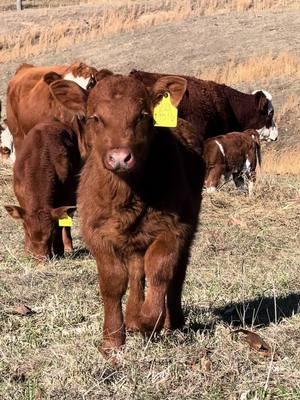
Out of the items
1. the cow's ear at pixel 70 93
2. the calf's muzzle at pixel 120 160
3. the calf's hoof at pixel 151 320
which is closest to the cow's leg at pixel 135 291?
the calf's hoof at pixel 151 320

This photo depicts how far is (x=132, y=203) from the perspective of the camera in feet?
14.6

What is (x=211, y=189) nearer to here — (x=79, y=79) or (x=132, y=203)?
(x=79, y=79)

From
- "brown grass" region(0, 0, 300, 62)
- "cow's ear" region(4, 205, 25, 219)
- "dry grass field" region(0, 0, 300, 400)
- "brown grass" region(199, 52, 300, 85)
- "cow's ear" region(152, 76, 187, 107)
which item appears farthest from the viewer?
"brown grass" region(0, 0, 300, 62)

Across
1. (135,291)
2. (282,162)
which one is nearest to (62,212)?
(135,291)

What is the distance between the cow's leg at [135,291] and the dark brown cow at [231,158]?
25.4 feet

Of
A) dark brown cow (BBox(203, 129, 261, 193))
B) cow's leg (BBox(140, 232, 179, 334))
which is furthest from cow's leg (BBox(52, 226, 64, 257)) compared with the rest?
dark brown cow (BBox(203, 129, 261, 193))

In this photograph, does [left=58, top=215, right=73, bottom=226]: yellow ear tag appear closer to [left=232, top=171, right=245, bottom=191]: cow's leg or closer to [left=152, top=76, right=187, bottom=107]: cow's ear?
[left=152, top=76, right=187, bottom=107]: cow's ear

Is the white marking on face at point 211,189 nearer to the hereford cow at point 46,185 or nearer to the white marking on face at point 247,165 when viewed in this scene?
the white marking on face at point 247,165

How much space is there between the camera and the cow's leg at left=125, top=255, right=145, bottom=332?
4.54 m

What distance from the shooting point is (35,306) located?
547 centimetres

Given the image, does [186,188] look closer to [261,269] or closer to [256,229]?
Answer: [261,269]

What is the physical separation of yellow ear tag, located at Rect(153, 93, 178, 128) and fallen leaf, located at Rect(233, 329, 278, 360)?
1.24 m

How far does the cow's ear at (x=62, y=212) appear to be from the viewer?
8.26 meters

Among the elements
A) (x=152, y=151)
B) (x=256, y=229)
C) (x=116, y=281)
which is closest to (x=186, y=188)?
(x=152, y=151)
